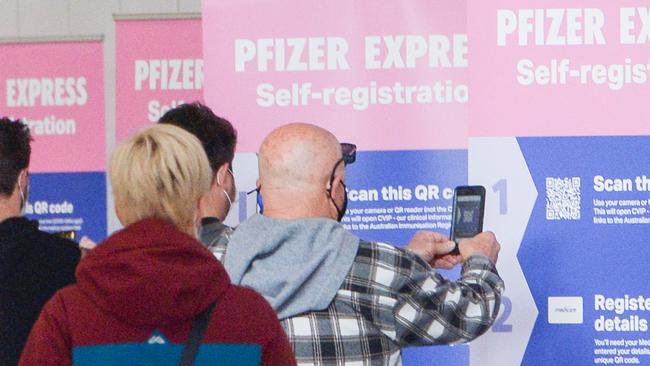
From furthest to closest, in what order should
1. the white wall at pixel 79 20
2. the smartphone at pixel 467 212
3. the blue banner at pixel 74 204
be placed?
the white wall at pixel 79 20, the blue banner at pixel 74 204, the smartphone at pixel 467 212

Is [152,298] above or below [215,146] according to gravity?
below

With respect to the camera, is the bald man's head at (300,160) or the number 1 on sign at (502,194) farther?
the number 1 on sign at (502,194)

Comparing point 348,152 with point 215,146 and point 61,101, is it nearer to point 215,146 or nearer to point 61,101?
point 215,146

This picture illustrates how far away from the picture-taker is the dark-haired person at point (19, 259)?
2553mm

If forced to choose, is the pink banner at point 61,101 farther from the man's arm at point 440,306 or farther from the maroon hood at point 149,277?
the maroon hood at point 149,277

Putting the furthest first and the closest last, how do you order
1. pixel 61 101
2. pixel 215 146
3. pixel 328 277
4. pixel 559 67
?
pixel 61 101, pixel 559 67, pixel 215 146, pixel 328 277

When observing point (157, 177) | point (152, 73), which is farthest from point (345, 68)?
point (152, 73)

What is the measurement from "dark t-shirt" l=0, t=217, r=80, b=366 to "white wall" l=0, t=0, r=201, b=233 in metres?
4.20

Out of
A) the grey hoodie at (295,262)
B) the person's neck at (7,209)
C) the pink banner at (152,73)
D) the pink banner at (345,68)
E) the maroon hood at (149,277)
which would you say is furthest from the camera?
the pink banner at (152,73)

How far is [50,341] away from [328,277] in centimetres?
73

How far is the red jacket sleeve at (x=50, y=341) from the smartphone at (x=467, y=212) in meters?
1.33

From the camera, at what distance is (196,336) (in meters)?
1.78

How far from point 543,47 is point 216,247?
1380 mm

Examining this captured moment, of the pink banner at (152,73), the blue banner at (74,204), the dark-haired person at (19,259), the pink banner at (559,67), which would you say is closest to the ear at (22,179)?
the dark-haired person at (19,259)
